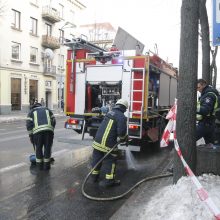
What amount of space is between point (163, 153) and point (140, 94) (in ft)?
7.83

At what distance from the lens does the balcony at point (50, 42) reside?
117 feet

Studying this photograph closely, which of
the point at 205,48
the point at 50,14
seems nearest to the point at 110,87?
the point at 205,48

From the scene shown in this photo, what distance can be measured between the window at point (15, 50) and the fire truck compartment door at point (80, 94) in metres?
23.3

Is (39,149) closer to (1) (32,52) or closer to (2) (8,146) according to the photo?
(2) (8,146)

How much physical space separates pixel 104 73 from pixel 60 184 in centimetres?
355

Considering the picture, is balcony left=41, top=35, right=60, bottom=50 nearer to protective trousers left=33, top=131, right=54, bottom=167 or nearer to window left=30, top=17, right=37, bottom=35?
window left=30, top=17, right=37, bottom=35

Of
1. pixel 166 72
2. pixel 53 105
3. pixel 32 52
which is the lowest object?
pixel 53 105

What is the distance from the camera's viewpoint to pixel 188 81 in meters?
5.00

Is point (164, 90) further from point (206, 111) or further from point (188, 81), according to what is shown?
point (188, 81)

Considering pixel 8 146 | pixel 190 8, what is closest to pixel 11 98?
pixel 8 146

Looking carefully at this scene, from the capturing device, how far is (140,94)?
8.60 meters

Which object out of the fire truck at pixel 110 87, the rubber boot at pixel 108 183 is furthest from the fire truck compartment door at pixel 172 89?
the rubber boot at pixel 108 183

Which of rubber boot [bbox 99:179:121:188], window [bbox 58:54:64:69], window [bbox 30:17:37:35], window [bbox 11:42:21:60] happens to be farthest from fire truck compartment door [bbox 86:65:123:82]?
window [bbox 58:54:64:69]

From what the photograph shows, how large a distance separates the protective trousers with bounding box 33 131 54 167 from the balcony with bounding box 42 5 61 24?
29.8 metres
